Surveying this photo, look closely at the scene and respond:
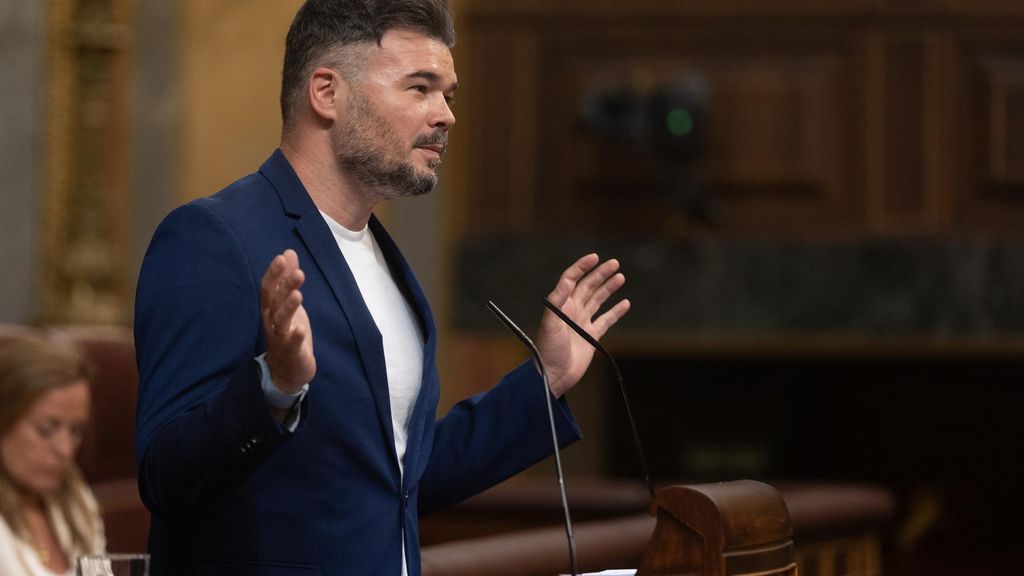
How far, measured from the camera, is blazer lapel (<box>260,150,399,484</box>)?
160 cm

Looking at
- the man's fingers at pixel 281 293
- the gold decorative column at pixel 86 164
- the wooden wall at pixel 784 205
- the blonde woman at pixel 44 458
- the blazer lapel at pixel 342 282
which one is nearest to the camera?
the man's fingers at pixel 281 293

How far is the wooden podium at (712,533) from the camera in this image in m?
1.38

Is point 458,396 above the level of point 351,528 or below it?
above

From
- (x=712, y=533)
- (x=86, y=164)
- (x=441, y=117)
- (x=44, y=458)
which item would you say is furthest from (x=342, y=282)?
(x=86, y=164)

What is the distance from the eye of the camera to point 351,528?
1.57 metres

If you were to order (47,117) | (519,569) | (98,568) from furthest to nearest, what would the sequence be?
(47,117) → (519,569) → (98,568)

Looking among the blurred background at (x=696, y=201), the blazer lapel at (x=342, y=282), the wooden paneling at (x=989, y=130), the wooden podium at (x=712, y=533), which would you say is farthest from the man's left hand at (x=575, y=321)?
the wooden paneling at (x=989, y=130)

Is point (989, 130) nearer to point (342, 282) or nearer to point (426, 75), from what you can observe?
point (426, 75)

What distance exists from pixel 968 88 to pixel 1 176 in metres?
3.22

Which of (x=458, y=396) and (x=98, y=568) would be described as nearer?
(x=98, y=568)

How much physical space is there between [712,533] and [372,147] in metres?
0.57

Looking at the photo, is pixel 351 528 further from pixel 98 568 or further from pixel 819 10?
pixel 819 10

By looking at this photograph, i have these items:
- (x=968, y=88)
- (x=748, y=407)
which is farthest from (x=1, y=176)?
(x=968, y=88)

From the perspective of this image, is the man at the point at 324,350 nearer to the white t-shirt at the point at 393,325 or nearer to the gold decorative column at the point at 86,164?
the white t-shirt at the point at 393,325
